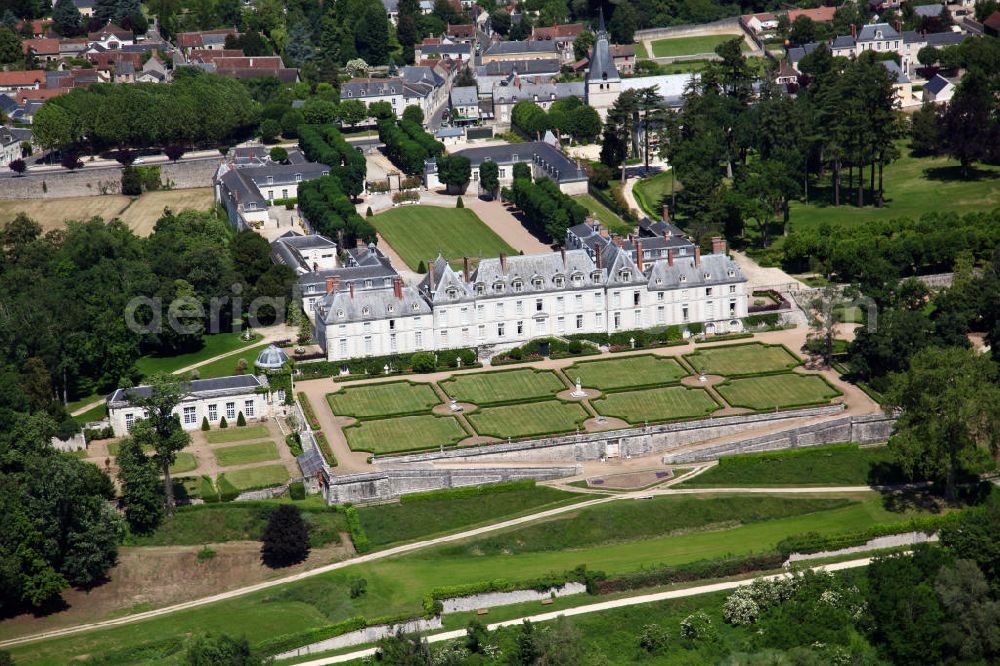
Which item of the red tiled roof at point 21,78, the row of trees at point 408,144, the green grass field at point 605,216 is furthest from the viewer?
the red tiled roof at point 21,78

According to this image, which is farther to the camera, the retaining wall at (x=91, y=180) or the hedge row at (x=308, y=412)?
the retaining wall at (x=91, y=180)

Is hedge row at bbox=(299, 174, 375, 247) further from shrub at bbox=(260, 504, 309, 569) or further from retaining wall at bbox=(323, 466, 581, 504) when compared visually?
shrub at bbox=(260, 504, 309, 569)

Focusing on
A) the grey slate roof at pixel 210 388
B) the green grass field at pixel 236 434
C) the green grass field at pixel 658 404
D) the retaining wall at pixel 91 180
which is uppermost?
the retaining wall at pixel 91 180

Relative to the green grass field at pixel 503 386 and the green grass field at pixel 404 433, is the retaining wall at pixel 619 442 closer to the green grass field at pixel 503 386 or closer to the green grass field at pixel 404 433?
the green grass field at pixel 404 433

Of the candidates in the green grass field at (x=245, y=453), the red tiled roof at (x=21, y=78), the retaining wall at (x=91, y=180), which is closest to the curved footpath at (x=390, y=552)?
the green grass field at (x=245, y=453)

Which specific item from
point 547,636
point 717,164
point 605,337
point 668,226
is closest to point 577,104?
point 717,164

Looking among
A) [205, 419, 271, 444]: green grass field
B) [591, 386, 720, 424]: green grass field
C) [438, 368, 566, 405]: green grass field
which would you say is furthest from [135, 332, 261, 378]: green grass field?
[591, 386, 720, 424]: green grass field
